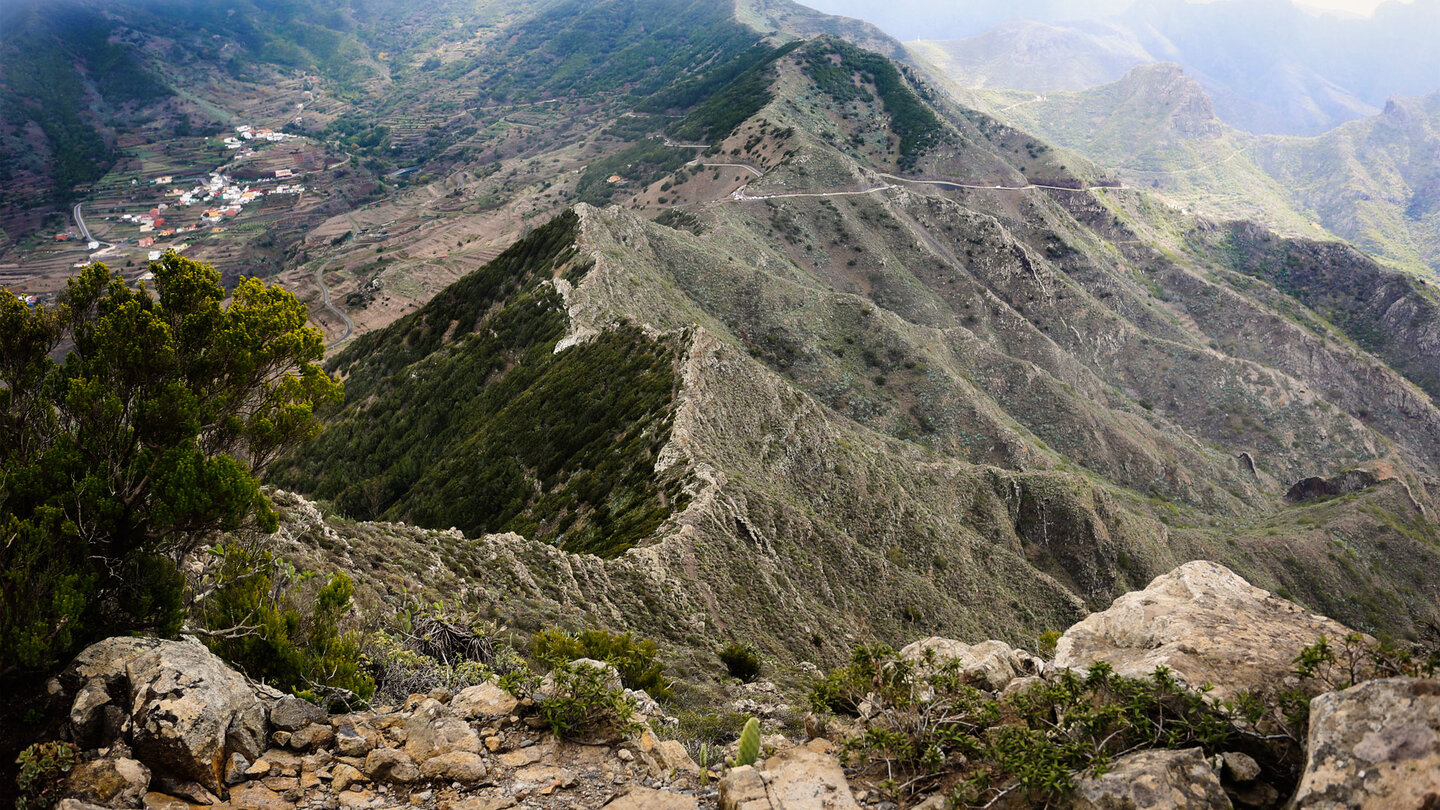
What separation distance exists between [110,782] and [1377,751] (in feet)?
56.8

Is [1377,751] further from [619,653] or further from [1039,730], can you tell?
[619,653]

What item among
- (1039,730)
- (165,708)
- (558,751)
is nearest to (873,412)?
(1039,730)

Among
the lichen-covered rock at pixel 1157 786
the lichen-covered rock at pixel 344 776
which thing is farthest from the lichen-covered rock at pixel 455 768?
the lichen-covered rock at pixel 1157 786

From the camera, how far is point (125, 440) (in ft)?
42.2

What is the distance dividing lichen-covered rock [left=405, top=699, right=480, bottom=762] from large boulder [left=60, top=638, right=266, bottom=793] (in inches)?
95.3

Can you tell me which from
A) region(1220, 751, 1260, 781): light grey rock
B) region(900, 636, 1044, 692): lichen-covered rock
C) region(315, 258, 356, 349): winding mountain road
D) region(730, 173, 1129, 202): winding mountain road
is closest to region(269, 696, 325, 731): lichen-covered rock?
region(900, 636, 1044, 692): lichen-covered rock

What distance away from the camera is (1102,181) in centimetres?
19788

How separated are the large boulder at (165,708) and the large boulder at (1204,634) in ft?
52.6

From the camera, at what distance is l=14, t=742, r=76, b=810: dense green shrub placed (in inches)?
347

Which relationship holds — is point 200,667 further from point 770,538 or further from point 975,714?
point 770,538

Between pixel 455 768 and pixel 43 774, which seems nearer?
pixel 43 774

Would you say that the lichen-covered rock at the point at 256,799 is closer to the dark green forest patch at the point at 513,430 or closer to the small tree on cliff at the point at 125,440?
the small tree on cliff at the point at 125,440

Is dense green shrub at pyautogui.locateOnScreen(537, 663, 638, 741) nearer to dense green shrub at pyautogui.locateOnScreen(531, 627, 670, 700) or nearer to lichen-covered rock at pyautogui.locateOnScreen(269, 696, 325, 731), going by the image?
dense green shrub at pyautogui.locateOnScreen(531, 627, 670, 700)

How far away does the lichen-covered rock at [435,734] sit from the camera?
11.9 metres
